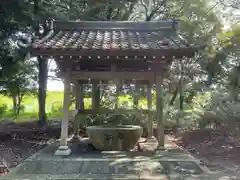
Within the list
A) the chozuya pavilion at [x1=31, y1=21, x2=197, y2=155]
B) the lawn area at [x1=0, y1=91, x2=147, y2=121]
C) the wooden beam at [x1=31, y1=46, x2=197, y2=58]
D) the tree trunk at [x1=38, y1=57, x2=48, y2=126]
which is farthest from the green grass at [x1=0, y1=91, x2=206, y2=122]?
the wooden beam at [x1=31, y1=46, x2=197, y2=58]

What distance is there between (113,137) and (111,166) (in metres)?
1.45

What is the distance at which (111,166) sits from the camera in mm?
4730

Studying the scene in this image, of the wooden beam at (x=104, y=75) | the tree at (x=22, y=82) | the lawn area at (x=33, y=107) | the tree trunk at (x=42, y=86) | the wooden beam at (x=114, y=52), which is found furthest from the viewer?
the lawn area at (x=33, y=107)

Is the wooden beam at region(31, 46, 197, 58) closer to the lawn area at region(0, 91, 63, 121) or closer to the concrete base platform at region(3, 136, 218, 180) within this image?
the concrete base platform at region(3, 136, 218, 180)

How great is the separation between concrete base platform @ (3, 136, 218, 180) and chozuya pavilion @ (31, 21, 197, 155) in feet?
1.53

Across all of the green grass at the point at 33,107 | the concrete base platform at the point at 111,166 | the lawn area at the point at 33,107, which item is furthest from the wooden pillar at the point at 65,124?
the lawn area at the point at 33,107

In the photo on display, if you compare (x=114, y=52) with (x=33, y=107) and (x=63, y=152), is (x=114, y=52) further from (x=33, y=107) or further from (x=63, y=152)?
(x=33, y=107)

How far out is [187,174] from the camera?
424 centimetres

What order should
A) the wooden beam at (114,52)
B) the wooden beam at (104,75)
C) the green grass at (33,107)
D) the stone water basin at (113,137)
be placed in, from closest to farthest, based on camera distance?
the wooden beam at (114,52)
the wooden beam at (104,75)
the stone water basin at (113,137)
the green grass at (33,107)

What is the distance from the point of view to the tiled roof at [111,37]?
5.35m

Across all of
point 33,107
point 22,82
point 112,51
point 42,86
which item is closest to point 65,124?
point 112,51

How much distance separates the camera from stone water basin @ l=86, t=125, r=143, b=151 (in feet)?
20.1

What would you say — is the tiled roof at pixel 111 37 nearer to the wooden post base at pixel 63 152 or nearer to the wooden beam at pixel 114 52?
the wooden beam at pixel 114 52

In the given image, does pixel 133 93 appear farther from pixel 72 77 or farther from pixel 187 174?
pixel 187 174
